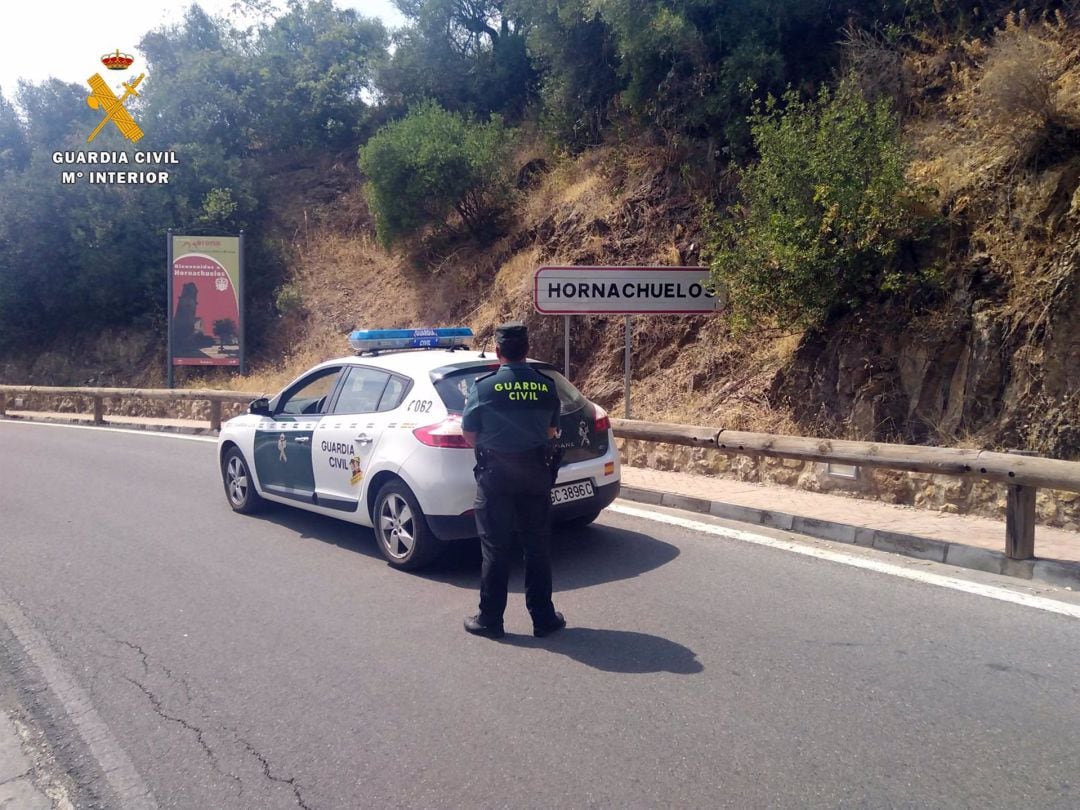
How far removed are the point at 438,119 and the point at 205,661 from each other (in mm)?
19227

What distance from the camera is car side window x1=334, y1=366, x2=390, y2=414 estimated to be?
297 inches

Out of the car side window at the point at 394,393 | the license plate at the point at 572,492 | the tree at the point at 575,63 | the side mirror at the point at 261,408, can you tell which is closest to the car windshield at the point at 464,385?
the car side window at the point at 394,393

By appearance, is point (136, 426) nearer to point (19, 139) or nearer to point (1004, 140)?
point (1004, 140)

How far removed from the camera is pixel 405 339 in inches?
338

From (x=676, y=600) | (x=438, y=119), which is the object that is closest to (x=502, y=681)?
(x=676, y=600)

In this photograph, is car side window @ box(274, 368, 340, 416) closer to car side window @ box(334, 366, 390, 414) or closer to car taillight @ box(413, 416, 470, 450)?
car side window @ box(334, 366, 390, 414)

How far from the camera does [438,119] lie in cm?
2256

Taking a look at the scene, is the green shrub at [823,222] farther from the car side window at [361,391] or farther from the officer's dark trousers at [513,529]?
the officer's dark trousers at [513,529]

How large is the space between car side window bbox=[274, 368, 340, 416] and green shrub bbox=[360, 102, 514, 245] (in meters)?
13.4

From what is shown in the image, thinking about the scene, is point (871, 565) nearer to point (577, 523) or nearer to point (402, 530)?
point (577, 523)

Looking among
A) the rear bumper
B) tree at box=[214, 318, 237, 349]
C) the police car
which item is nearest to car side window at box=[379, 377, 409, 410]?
the police car

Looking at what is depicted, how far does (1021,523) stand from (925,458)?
929 millimetres

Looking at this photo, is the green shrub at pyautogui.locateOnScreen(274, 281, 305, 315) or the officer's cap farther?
the green shrub at pyautogui.locateOnScreen(274, 281, 305, 315)

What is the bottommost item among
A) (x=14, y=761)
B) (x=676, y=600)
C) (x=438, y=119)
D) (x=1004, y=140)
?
(x=14, y=761)
